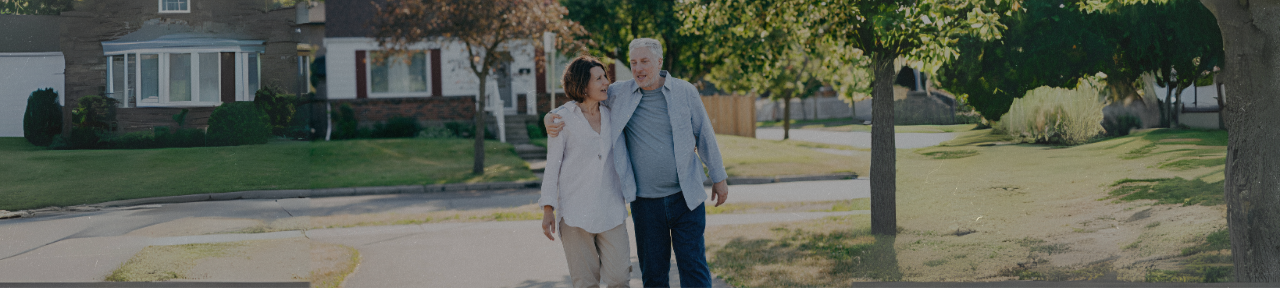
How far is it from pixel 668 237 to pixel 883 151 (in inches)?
115

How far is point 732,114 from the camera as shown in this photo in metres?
28.5

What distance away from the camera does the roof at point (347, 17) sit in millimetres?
22125

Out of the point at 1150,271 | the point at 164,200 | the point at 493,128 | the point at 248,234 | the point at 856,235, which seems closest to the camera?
the point at 1150,271

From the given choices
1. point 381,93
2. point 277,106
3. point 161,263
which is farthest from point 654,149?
point 381,93

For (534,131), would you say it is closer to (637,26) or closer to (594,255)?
(637,26)

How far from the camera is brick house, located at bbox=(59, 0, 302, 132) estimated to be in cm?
540

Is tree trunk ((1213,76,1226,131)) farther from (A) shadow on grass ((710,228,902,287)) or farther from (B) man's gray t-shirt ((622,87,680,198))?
(B) man's gray t-shirt ((622,87,680,198))

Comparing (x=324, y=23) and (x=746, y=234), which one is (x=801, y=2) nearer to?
(x=746, y=234)

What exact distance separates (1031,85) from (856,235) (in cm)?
208

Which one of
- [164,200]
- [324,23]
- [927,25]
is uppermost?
[324,23]

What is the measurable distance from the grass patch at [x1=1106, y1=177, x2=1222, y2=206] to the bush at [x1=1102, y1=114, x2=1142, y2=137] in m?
0.30

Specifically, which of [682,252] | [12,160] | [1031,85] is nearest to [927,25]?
[1031,85]

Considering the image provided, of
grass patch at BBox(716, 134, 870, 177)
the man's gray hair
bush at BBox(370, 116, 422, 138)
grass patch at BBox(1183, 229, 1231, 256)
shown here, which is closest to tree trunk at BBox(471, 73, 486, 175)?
grass patch at BBox(716, 134, 870, 177)

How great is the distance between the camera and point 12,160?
544cm
